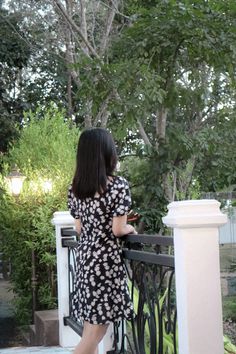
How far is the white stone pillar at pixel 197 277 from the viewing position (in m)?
2.16

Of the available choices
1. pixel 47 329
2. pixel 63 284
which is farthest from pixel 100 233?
pixel 47 329

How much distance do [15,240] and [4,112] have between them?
2.98 metres

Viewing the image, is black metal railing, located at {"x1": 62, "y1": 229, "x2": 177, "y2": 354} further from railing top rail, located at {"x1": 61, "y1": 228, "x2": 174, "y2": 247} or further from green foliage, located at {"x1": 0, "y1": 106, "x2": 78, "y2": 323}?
green foliage, located at {"x1": 0, "y1": 106, "x2": 78, "y2": 323}

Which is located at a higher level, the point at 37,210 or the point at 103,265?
the point at 37,210

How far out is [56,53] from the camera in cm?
1248

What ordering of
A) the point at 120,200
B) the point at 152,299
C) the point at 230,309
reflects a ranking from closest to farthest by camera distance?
the point at 120,200 < the point at 152,299 < the point at 230,309

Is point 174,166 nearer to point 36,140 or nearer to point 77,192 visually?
point 36,140

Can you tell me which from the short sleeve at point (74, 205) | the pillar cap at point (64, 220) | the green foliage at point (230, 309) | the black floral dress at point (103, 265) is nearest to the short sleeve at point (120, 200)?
the black floral dress at point (103, 265)

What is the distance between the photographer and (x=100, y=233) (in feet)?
8.57

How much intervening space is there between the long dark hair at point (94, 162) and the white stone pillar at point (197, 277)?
476 mm

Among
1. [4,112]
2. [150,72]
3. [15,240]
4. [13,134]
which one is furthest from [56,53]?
[150,72]

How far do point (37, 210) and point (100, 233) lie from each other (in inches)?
154

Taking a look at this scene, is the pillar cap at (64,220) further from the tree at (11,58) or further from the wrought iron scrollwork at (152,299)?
the tree at (11,58)

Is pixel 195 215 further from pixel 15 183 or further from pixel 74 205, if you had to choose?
pixel 15 183
